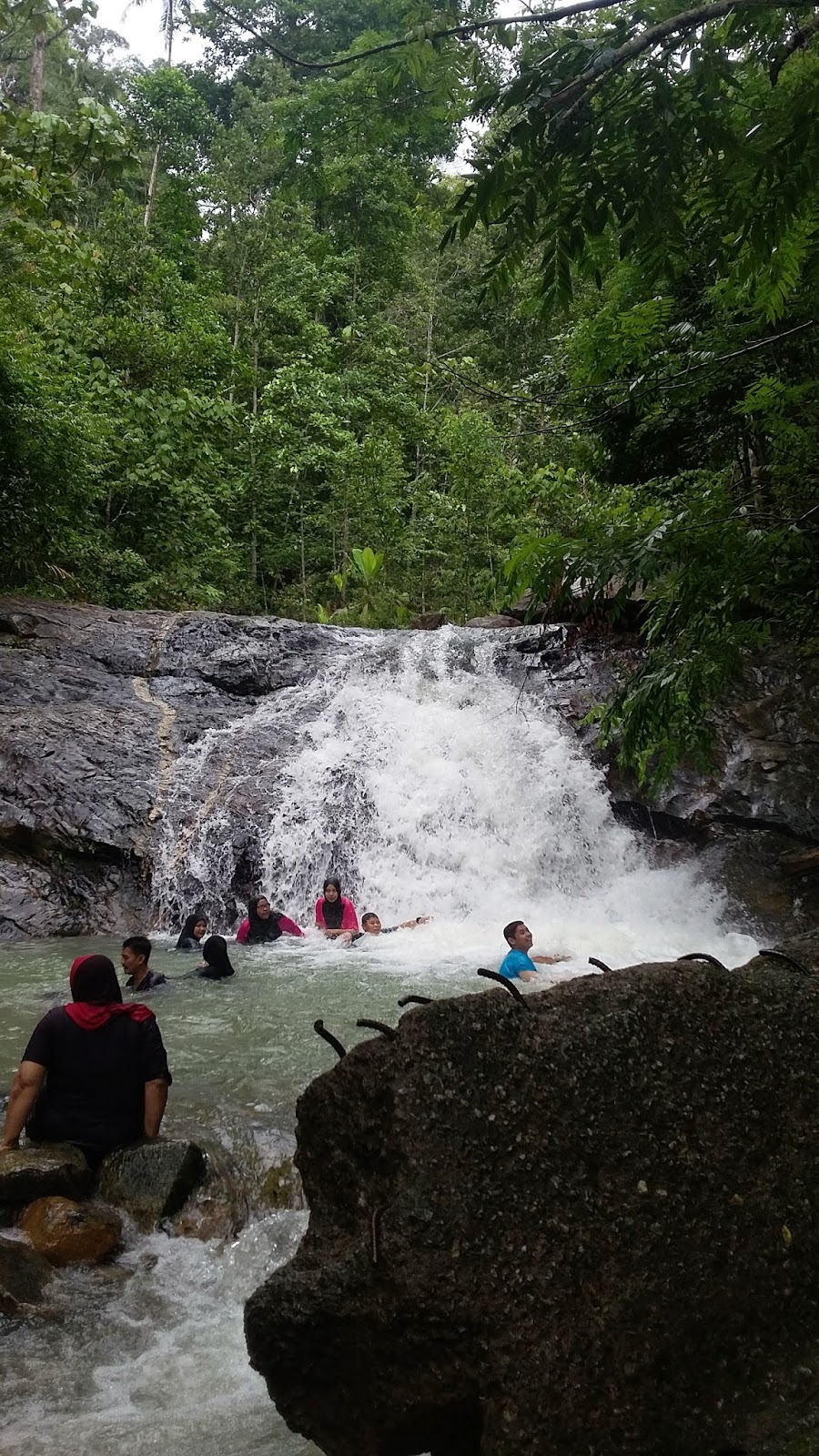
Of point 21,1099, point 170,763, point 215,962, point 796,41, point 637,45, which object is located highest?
point 796,41

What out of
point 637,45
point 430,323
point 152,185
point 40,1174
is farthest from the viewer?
point 430,323

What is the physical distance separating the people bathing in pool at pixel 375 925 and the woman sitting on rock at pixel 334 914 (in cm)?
12

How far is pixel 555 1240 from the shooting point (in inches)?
93.0

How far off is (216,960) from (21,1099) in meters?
3.86

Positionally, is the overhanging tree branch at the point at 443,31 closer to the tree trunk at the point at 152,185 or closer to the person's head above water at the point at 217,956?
the person's head above water at the point at 217,956

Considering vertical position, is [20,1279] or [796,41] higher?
[796,41]

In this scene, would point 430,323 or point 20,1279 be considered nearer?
point 20,1279

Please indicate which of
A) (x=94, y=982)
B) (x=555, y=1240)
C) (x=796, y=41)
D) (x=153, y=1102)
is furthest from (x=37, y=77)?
(x=555, y=1240)

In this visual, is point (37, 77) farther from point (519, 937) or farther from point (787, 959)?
point (787, 959)

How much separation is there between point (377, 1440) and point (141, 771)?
36.2ft

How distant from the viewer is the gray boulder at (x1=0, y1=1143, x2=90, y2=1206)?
14.4ft

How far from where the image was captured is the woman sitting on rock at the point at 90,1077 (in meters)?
4.84

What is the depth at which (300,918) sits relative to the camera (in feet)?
38.2

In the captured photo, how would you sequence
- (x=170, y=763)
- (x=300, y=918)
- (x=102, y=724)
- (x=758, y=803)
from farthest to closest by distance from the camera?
(x=102, y=724) < (x=170, y=763) < (x=300, y=918) < (x=758, y=803)
